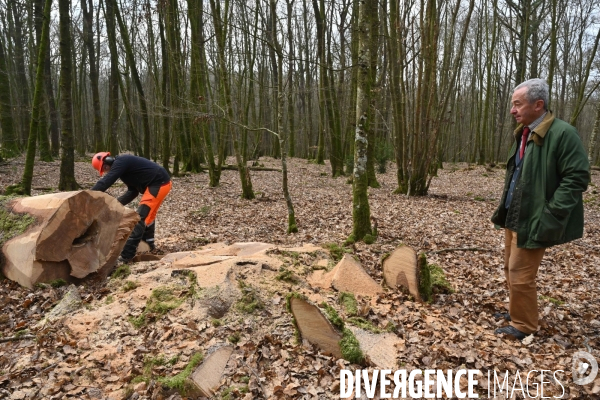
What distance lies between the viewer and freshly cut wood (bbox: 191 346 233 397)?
2873mm

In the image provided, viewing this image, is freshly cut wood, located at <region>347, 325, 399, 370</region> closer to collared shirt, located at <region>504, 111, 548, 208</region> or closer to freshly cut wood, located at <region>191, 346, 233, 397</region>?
freshly cut wood, located at <region>191, 346, 233, 397</region>

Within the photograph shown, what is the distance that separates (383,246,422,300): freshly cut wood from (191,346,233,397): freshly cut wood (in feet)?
6.90

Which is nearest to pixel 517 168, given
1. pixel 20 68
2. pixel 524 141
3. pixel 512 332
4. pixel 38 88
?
pixel 524 141

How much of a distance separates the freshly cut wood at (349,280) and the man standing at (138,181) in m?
2.75

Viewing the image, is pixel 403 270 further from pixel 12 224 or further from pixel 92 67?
pixel 92 67

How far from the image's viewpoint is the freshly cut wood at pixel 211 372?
2873mm

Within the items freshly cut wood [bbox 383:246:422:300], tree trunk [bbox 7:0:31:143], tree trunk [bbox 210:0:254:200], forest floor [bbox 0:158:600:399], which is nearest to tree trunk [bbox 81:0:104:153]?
tree trunk [bbox 7:0:31:143]

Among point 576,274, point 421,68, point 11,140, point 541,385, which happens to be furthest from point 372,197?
point 11,140

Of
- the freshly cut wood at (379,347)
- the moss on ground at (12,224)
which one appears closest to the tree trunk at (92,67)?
the moss on ground at (12,224)

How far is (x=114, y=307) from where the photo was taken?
4.02 m

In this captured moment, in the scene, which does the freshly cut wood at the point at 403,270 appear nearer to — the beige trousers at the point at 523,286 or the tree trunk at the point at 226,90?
the beige trousers at the point at 523,286

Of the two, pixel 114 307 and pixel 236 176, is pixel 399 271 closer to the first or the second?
pixel 114 307

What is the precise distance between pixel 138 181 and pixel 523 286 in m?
5.14

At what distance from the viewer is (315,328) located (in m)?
3.34
